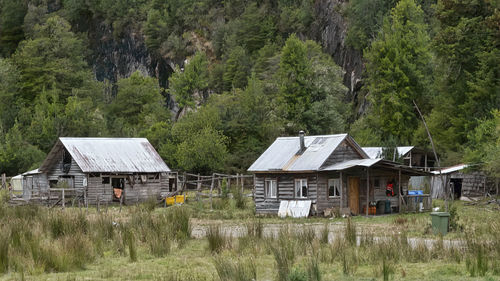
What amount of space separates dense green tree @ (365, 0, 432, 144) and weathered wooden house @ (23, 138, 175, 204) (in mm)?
25227

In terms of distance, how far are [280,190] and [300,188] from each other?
1.49 metres

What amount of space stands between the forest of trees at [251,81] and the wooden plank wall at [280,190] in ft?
31.0

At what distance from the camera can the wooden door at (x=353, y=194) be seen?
38.8m

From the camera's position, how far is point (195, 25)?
118 metres

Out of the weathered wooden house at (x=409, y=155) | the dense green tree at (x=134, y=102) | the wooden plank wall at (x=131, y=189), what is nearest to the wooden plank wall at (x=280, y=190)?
the wooden plank wall at (x=131, y=189)

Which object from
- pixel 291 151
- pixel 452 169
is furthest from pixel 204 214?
pixel 452 169

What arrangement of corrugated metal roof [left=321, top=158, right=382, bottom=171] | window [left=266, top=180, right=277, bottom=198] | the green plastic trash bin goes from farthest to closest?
1. window [left=266, top=180, right=277, bottom=198]
2. corrugated metal roof [left=321, top=158, right=382, bottom=171]
3. the green plastic trash bin

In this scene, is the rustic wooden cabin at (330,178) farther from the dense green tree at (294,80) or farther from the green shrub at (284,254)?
the dense green tree at (294,80)

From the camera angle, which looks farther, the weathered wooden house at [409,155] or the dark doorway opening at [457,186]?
the weathered wooden house at [409,155]

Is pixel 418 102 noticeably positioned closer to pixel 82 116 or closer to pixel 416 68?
pixel 416 68

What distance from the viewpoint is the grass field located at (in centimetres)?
1641

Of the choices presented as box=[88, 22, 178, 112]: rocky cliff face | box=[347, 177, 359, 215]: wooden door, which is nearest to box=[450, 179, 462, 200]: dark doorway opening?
box=[347, 177, 359, 215]: wooden door

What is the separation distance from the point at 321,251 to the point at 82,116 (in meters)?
71.7

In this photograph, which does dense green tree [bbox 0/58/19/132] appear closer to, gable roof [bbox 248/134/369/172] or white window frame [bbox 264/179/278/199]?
gable roof [bbox 248/134/369/172]
